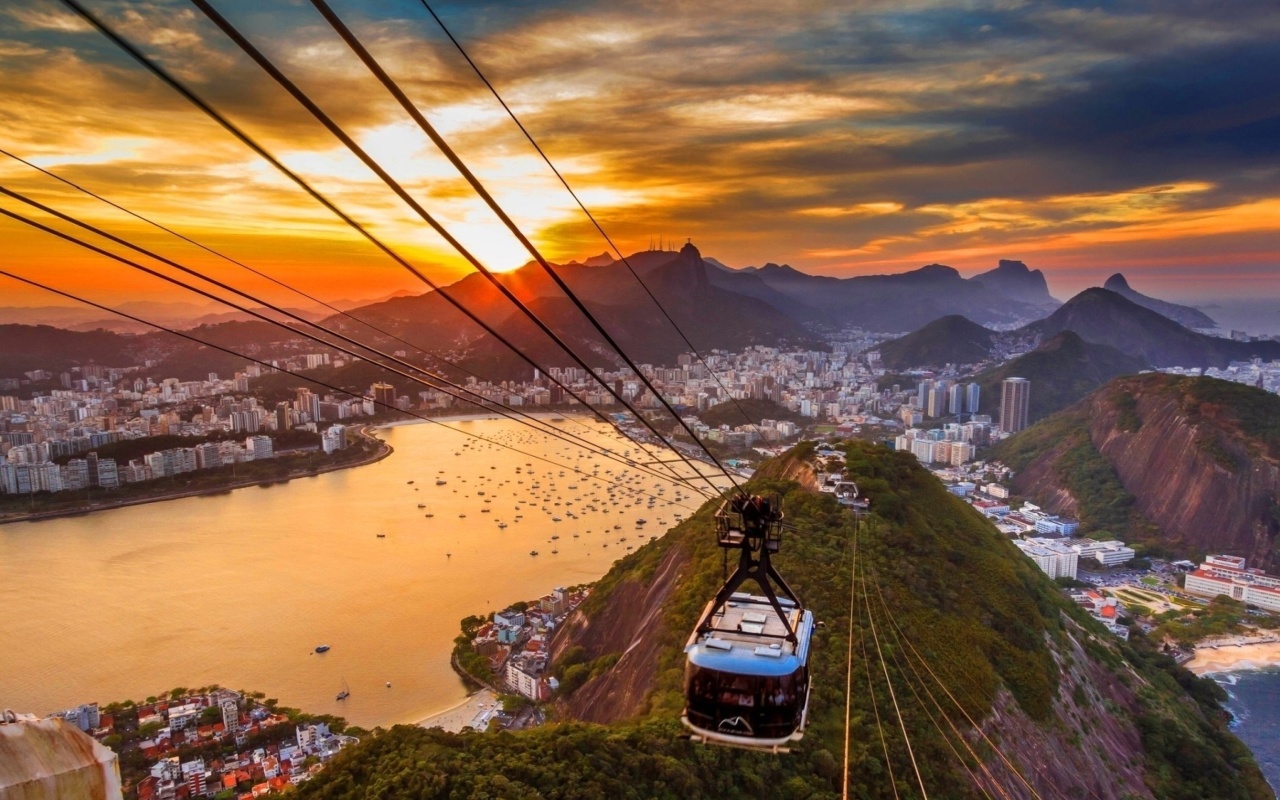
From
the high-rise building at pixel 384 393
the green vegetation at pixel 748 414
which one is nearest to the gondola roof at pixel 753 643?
the green vegetation at pixel 748 414

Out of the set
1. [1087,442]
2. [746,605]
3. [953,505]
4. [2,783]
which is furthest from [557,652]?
[1087,442]

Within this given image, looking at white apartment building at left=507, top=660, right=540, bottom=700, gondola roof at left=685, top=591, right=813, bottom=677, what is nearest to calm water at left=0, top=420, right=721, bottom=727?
white apartment building at left=507, top=660, right=540, bottom=700

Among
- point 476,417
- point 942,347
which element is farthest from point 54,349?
point 942,347

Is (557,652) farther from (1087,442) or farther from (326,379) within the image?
(326,379)

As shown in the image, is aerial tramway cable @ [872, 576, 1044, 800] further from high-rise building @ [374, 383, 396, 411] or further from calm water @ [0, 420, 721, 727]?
high-rise building @ [374, 383, 396, 411]

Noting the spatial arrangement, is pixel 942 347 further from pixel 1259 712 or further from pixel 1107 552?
pixel 1259 712

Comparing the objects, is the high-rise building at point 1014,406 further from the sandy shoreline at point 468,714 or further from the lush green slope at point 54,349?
the lush green slope at point 54,349
